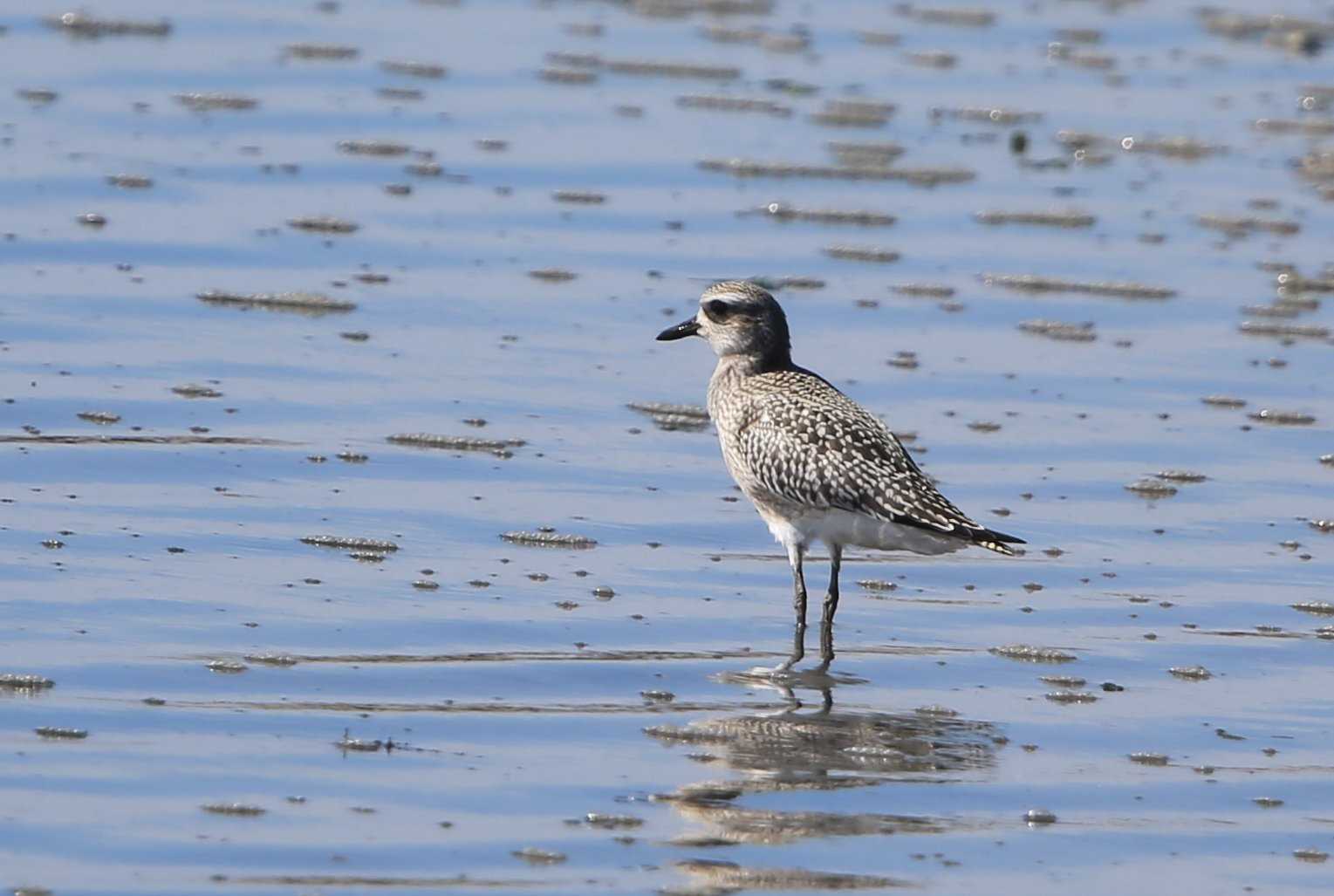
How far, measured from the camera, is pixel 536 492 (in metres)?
11.9

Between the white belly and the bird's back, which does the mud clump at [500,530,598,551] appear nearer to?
the bird's back

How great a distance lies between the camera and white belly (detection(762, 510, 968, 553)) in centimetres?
1027

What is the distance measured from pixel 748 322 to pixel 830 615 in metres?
1.72

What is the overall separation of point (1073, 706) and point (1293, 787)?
1.06 metres

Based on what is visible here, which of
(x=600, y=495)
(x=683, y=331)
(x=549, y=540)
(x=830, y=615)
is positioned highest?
(x=683, y=331)

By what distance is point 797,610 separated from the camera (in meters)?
10.5

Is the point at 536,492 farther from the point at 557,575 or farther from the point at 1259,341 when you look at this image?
the point at 1259,341

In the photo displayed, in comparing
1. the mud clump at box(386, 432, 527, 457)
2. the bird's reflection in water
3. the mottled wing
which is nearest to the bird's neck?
the mottled wing

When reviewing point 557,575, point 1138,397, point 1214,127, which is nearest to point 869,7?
point 1214,127

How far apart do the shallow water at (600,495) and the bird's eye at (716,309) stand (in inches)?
39.4

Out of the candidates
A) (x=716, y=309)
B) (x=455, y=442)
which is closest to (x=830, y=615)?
(x=716, y=309)

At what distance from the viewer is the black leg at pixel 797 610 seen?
10039mm

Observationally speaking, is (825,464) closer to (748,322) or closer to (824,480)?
(824,480)

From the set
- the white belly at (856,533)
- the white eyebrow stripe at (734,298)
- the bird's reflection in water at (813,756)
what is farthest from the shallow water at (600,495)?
the white eyebrow stripe at (734,298)
